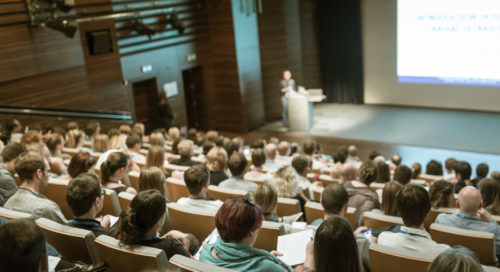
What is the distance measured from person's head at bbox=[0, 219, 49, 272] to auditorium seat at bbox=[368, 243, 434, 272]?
1798mm

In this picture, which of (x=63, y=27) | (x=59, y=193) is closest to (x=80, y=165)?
(x=59, y=193)

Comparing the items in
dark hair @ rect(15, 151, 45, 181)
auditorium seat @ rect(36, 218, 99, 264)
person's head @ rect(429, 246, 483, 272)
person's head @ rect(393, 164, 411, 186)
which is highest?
dark hair @ rect(15, 151, 45, 181)

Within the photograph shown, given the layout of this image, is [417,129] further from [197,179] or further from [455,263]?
[455,263]

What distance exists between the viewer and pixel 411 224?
3312mm

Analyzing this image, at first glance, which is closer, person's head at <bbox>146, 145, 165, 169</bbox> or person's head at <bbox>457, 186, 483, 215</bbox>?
person's head at <bbox>457, 186, 483, 215</bbox>

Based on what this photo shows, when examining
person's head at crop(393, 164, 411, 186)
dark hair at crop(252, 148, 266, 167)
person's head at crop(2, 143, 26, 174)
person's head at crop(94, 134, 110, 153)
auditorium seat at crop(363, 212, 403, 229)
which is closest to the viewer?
auditorium seat at crop(363, 212, 403, 229)

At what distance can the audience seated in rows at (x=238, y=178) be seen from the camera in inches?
194

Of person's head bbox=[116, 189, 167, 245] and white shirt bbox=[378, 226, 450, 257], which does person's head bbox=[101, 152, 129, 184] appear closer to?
person's head bbox=[116, 189, 167, 245]

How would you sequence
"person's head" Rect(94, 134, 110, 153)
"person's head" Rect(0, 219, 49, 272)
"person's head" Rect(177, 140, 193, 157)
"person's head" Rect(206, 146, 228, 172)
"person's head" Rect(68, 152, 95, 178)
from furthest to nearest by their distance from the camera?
1. "person's head" Rect(94, 134, 110, 153)
2. "person's head" Rect(177, 140, 193, 157)
3. "person's head" Rect(206, 146, 228, 172)
4. "person's head" Rect(68, 152, 95, 178)
5. "person's head" Rect(0, 219, 49, 272)

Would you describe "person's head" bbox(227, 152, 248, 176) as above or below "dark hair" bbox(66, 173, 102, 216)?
below

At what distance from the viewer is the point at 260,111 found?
1288 centimetres

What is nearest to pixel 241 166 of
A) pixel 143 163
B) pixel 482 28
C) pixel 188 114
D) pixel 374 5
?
pixel 143 163

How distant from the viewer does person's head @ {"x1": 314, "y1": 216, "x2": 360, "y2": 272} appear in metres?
2.37

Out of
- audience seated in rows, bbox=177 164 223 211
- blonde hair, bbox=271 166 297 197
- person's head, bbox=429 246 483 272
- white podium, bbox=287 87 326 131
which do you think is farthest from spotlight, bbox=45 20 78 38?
person's head, bbox=429 246 483 272
